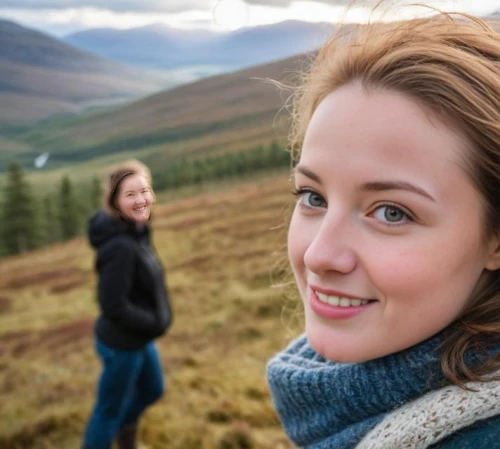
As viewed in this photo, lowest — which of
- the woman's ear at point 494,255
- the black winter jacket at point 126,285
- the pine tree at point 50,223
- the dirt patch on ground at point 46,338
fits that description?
the pine tree at point 50,223

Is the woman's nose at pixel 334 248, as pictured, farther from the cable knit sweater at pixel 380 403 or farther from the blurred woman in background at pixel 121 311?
the blurred woman in background at pixel 121 311

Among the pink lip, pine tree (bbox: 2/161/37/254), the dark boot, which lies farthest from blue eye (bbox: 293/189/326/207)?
pine tree (bbox: 2/161/37/254)

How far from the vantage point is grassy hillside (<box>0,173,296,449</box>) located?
6.08m

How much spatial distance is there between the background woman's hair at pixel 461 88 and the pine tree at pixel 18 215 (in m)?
47.3

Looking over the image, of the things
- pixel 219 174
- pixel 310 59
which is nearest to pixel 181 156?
pixel 219 174

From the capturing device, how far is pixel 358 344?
1.61 m

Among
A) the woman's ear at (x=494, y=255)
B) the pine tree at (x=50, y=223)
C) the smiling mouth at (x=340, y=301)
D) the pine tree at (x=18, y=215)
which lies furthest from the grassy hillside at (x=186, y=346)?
the pine tree at (x=50, y=223)

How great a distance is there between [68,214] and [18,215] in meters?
7.88

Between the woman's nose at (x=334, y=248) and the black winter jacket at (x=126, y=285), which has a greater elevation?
the woman's nose at (x=334, y=248)

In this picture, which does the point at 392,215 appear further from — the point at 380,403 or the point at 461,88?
the point at 380,403

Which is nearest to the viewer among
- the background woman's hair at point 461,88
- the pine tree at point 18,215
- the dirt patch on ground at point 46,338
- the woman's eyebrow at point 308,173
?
the background woman's hair at point 461,88

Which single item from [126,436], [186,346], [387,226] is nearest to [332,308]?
[387,226]

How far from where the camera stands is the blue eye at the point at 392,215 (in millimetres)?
1521

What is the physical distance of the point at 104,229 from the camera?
479 centimetres
